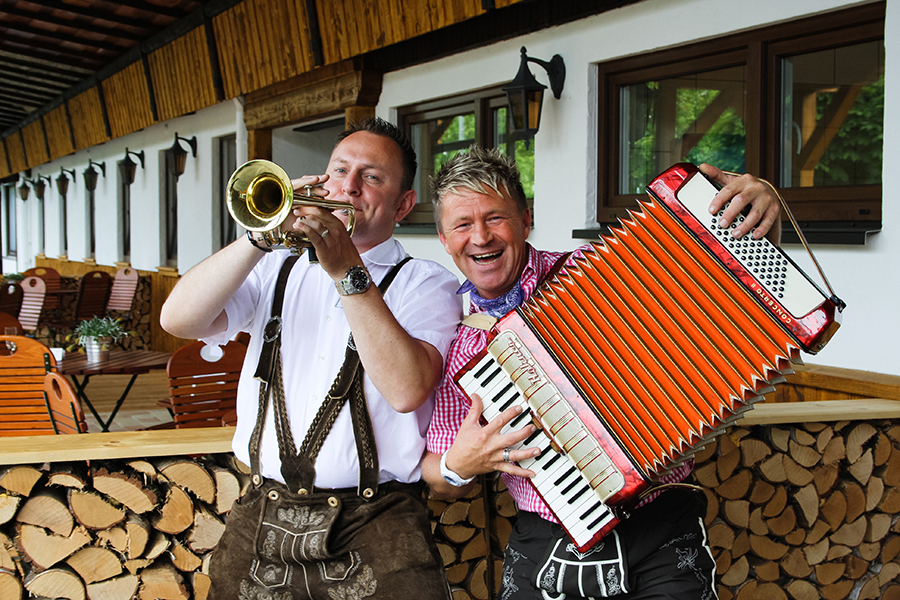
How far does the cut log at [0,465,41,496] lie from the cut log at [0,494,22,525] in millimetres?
16

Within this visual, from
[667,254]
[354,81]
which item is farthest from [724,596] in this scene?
[354,81]

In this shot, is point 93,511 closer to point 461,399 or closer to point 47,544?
point 47,544

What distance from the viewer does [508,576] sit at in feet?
5.40

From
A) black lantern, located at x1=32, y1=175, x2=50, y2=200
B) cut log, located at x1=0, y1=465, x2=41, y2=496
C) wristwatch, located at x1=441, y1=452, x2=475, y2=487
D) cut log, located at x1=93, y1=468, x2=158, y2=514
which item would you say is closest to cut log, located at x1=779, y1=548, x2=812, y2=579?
wristwatch, located at x1=441, y1=452, x2=475, y2=487

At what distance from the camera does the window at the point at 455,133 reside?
5.27 metres

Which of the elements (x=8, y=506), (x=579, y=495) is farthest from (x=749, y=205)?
(x=8, y=506)

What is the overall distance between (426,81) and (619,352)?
4.60m

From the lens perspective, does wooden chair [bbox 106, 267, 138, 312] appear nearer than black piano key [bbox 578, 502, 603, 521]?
No

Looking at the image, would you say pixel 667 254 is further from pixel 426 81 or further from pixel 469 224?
pixel 426 81

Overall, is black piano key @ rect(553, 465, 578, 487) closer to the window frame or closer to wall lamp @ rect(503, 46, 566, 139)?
wall lamp @ rect(503, 46, 566, 139)

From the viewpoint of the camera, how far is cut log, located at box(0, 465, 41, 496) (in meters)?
1.89

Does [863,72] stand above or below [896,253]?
above

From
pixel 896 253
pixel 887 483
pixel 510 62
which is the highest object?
pixel 510 62

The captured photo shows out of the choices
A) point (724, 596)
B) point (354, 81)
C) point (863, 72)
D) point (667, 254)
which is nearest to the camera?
point (667, 254)
